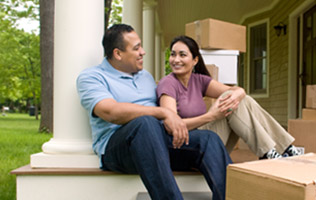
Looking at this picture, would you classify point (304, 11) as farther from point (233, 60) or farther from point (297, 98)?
point (233, 60)

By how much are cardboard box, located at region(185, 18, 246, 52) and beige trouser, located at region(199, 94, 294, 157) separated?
99 cm

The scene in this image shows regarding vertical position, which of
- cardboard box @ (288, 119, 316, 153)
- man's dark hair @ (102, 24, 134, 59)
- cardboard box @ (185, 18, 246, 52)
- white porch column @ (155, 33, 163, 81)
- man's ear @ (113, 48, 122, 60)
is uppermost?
white porch column @ (155, 33, 163, 81)

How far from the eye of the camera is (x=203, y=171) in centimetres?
197

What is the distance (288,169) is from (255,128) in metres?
0.79

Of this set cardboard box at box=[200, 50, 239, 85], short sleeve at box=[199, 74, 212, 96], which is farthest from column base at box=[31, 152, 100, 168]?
cardboard box at box=[200, 50, 239, 85]

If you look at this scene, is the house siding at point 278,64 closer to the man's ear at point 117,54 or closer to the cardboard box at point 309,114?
the cardboard box at point 309,114

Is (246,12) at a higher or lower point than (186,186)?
higher

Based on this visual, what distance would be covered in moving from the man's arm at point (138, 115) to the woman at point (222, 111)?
23 centimetres

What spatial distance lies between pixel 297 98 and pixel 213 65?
145 inches

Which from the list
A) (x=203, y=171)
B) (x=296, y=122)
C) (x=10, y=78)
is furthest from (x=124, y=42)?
(x=10, y=78)

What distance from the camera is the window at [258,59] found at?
757 cm

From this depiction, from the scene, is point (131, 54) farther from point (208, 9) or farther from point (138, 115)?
point (208, 9)

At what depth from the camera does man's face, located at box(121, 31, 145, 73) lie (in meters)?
2.20

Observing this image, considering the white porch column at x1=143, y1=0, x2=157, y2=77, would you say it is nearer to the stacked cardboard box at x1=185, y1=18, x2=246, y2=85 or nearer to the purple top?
the stacked cardboard box at x1=185, y1=18, x2=246, y2=85
